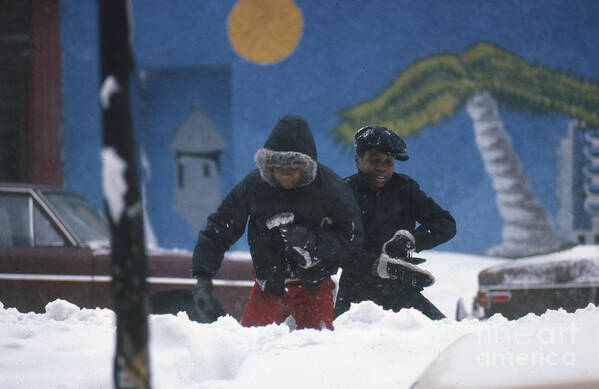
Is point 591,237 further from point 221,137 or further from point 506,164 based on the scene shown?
point 221,137

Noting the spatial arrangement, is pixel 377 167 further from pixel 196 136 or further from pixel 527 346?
pixel 196 136

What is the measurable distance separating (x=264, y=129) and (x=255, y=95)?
0.46 metres

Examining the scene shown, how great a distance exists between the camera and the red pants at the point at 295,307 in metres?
3.18

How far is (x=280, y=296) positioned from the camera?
3209 mm

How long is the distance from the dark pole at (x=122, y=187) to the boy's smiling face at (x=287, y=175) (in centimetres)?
157

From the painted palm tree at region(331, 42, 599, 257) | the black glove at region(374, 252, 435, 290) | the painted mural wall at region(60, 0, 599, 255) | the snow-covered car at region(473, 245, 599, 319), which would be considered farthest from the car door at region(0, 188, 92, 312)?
the painted palm tree at region(331, 42, 599, 257)

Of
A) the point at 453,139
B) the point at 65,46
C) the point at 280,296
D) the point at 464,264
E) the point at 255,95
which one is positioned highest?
the point at 65,46

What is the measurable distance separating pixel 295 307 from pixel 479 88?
6189mm

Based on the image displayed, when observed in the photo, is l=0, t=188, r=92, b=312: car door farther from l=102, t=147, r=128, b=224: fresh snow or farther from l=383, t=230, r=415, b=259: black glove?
l=102, t=147, r=128, b=224: fresh snow

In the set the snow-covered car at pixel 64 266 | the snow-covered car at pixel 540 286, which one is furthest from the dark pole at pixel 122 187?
the snow-covered car at pixel 540 286

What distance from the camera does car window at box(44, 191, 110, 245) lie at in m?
4.94

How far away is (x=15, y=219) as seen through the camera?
4.89 m

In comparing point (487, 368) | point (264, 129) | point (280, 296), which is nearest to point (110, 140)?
point (487, 368)

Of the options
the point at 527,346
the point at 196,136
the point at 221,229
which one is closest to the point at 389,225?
the point at 221,229
